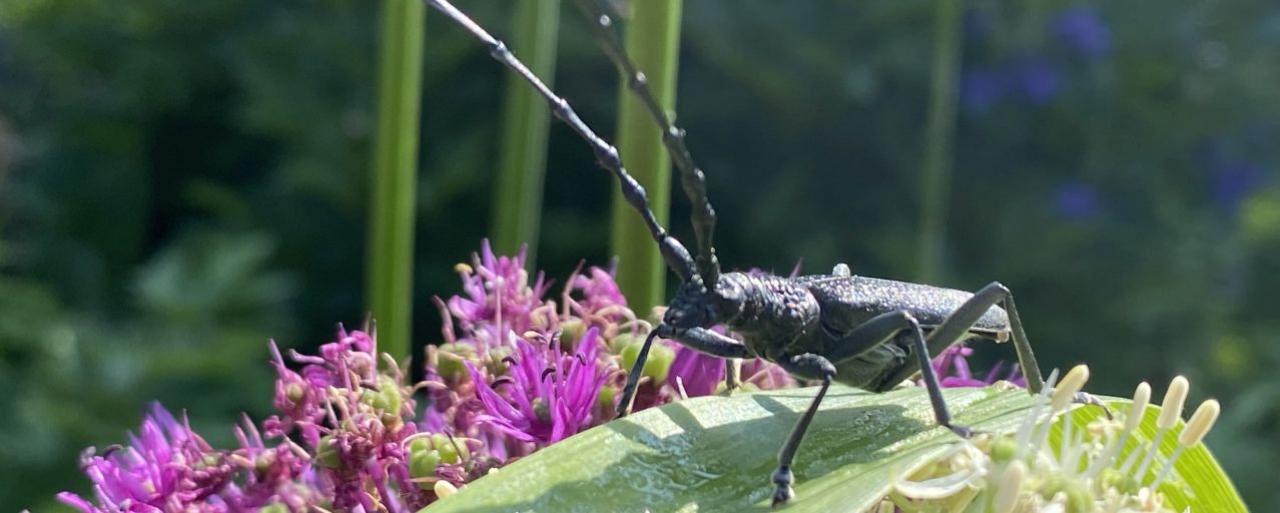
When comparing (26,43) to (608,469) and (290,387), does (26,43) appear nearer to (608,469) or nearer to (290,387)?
(290,387)

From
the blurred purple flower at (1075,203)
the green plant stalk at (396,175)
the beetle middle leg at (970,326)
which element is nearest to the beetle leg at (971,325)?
the beetle middle leg at (970,326)

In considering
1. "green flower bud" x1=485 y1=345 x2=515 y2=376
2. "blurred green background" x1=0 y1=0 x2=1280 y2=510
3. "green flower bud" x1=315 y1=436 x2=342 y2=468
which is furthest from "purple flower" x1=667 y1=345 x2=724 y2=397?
"blurred green background" x1=0 y1=0 x2=1280 y2=510

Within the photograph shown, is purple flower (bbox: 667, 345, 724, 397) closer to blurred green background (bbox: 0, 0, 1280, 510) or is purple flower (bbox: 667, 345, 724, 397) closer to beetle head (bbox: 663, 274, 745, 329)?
beetle head (bbox: 663, 274, 745, 329)

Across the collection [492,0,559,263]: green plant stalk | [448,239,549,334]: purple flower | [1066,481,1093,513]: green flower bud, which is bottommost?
[1066,481,1093,513]: green flower bud

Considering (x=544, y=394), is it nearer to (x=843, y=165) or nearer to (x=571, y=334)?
(x=571, y=334)

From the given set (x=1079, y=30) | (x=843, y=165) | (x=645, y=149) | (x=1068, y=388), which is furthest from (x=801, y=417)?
(x=1079, y=30)
